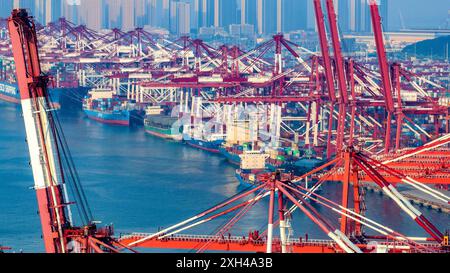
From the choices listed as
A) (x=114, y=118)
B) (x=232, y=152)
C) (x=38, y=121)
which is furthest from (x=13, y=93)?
(x=38, y=121)

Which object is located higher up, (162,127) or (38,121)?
(38,121)

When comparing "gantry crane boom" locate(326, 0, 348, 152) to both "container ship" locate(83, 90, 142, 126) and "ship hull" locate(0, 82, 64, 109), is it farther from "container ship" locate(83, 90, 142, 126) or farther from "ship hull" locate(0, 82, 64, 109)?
"ship hull" locate(0, 82, 64, 109)

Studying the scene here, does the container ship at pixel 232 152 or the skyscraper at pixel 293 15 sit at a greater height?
the skyscraper at pixel 293 15

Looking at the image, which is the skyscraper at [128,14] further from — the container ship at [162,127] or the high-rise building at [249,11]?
the container ship at [162,127]

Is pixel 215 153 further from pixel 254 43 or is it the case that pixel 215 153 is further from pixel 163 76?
pixel 254 43

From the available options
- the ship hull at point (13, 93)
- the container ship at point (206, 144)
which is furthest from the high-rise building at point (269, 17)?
the container ship at point (206, 144)

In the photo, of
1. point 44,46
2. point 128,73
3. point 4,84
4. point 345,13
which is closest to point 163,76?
point 128,73

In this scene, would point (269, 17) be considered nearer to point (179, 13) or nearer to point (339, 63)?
point (179, 13)
